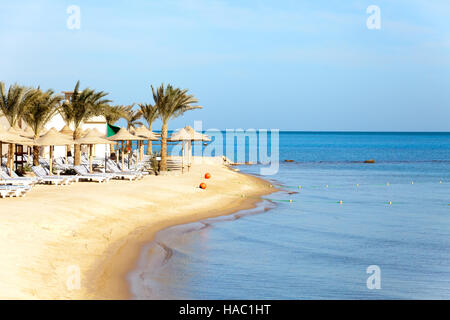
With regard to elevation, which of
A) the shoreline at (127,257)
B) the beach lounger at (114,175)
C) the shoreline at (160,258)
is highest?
the beach lounger at (114,175)

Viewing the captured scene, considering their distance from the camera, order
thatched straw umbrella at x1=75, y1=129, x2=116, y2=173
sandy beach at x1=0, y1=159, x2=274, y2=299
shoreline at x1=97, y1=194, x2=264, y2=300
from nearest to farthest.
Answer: sandy beach at x1=0, y1=159, x2=274, y2=299 → shoreline at x1=97, y1=194, x2=264, y2=300 → thatched straw umbrella at x1=75, y1=129, x2=116, y2=173

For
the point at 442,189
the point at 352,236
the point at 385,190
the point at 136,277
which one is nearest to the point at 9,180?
the point at 136,277

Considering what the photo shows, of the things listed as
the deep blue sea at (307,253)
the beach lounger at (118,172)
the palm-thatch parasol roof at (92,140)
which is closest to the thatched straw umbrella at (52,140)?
the palm-thatch parasol roof at (92,140)

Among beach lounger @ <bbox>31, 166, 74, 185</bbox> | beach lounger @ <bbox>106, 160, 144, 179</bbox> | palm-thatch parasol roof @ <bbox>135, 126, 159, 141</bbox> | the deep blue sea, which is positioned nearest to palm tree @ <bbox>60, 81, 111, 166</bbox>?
beach lounger @ <bbox>106, 160, 144, 179</bbox>

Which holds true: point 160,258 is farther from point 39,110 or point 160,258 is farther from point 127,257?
point 39,110

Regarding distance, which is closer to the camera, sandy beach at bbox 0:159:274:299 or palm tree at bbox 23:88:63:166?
sandy beach at bbox 0:159:274:299

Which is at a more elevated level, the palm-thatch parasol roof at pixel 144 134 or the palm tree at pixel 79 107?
the palm tree at pixel 79 107

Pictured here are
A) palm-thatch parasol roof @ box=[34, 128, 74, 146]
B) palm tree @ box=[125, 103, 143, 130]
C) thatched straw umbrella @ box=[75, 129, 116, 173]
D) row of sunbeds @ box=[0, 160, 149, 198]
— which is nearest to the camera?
row of sunbeds @ box=[0, 160, 149, 198]

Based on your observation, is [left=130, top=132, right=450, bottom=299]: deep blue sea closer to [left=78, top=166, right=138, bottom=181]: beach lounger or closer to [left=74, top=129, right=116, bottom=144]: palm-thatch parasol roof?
[left=78, top=166, right=138, bottom=181]: beach lounger

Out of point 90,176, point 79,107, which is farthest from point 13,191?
point 79,107

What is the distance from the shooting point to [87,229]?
1474 cm

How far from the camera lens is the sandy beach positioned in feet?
33.3

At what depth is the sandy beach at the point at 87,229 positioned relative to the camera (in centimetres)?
1015

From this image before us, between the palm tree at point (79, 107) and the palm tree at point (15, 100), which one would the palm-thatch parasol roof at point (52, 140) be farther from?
the palm tree at point (79, 107)
